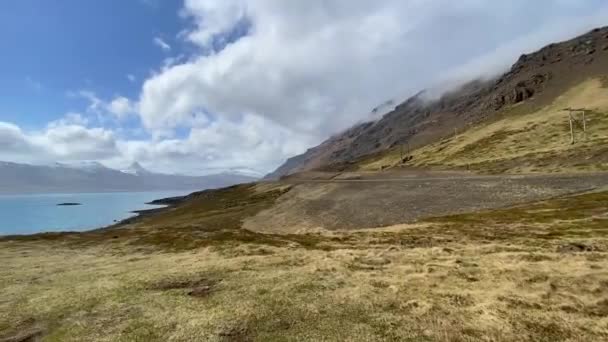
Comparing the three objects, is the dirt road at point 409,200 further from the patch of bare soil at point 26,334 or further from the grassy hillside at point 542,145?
the patch of bare soil at point 26,334

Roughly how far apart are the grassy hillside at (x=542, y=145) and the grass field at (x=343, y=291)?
5452 centimetres

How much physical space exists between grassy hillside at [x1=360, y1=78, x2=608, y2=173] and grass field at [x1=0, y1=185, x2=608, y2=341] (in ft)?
179

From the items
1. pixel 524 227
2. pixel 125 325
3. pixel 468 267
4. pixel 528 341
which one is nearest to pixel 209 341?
pixel 125 325

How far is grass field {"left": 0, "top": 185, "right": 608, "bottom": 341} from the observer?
17312mm

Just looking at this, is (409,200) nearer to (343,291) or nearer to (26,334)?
(343,291)

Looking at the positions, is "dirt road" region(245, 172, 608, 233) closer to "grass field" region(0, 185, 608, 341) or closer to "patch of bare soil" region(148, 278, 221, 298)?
"grass field" region(0, 185, 608, 341)

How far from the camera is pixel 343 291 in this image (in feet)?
74.8

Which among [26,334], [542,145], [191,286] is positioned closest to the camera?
[26,334]

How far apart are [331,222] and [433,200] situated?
18657 mm

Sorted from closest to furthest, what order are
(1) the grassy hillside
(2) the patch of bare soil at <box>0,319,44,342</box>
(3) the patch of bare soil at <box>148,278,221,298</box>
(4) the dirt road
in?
(2) the patch of bare soil at <box>0,319,44,342</box> < (3) the patch of bare soil at <box>148,278,221,298</box> < (4) the dirt road < (1) the grassy hillside

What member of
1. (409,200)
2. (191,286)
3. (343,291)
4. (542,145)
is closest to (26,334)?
(191,286)

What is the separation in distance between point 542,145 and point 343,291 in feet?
427

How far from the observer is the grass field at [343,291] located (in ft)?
56.8

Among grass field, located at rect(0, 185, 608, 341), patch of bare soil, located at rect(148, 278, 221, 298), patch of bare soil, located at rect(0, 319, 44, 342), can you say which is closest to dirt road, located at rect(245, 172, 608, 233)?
grass field, located at rect(0, 185, 608, 341)
